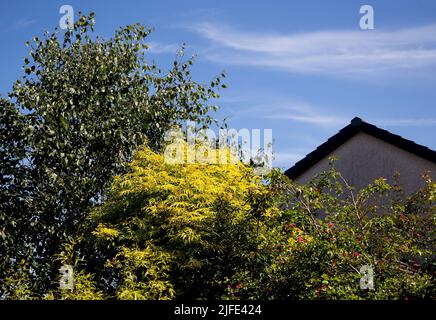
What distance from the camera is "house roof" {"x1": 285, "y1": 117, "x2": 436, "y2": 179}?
18.4 metres

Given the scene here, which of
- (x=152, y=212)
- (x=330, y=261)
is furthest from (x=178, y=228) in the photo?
(x=330, y=261)

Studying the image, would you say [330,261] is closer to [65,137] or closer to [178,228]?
[178,228]

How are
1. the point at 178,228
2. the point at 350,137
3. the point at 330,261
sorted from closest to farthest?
the point at 330,261 → the point at 178,228 → the point at 350,137

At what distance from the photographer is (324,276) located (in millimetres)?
11297

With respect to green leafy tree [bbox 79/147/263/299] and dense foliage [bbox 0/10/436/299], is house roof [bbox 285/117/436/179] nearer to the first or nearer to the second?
dense foliage [bbox 0/10/436/299]

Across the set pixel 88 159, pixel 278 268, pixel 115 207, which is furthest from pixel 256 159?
pixel 278 268

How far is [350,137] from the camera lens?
800 inches

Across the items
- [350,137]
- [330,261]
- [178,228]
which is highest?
[350,137]

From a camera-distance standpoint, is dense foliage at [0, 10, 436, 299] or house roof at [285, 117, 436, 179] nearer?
dense foliage at [0, 10, 436, 299]

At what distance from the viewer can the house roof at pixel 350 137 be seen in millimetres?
18422

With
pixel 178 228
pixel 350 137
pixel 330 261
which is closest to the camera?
pixel 330 261

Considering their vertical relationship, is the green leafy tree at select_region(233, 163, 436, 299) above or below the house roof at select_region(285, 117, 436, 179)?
below

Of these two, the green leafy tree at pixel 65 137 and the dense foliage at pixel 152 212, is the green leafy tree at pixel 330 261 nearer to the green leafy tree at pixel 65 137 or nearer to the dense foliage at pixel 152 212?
the dense foliage at pixel 152 212

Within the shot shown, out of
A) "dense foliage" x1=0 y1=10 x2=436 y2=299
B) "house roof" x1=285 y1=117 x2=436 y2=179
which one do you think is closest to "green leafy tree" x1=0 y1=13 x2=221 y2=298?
"dense foliage" x1=0 y1=10 x2=436 y2=299
